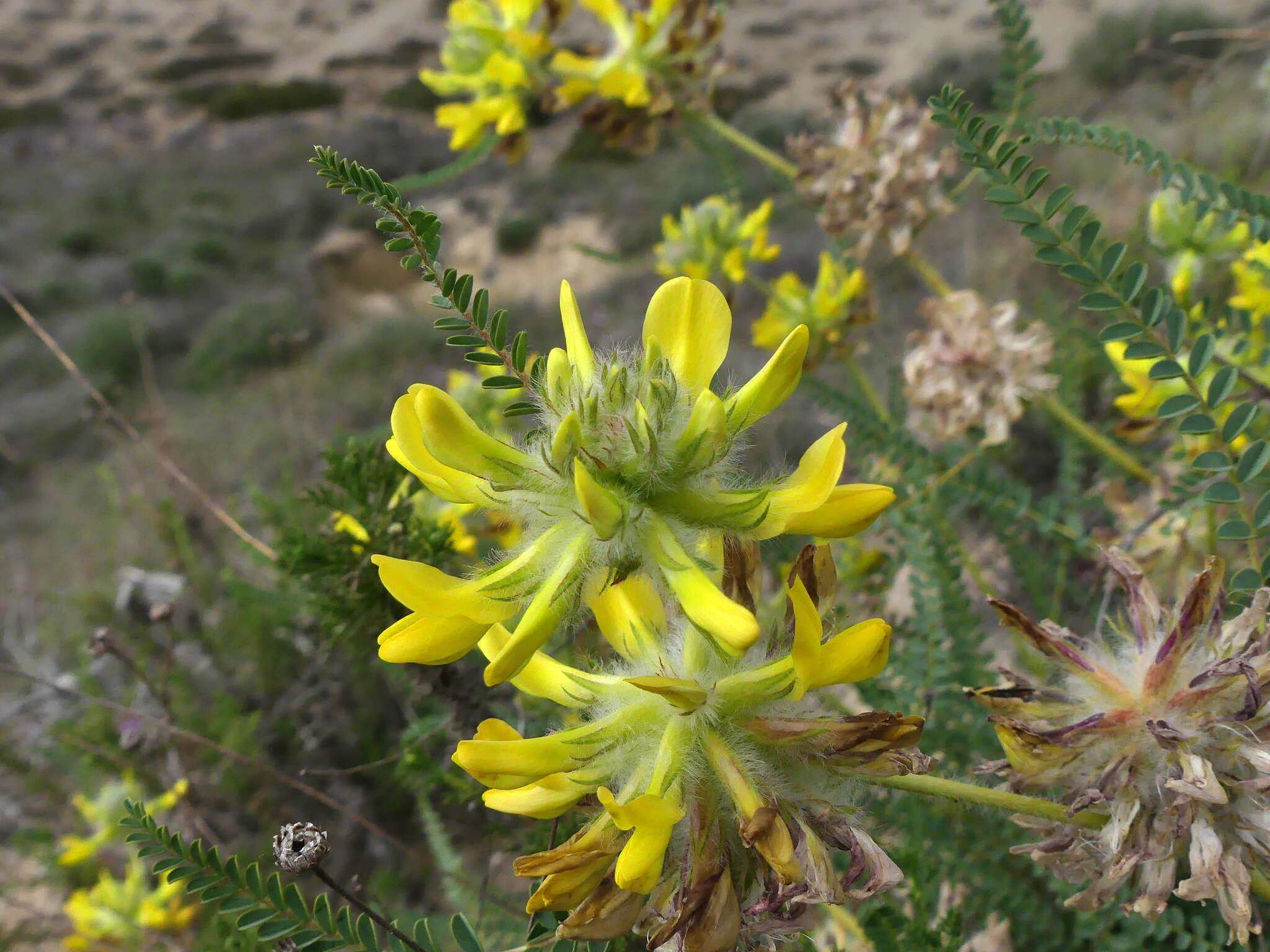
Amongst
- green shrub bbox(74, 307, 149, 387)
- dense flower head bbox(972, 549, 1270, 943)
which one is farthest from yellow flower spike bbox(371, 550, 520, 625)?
green shrub bbox(74, 307, 149, 387)

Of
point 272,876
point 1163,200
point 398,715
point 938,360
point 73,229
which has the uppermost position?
point 1163,200

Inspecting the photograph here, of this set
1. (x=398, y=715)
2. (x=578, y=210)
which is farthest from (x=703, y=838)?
(x=578, y=210)

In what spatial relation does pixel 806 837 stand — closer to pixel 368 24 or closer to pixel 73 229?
pixel 73 229

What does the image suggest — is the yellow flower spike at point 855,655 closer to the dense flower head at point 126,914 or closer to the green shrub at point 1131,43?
the dense flower head at point 126,914

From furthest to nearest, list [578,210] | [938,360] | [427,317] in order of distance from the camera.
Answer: [578,210] < [427,317] < [938,360]

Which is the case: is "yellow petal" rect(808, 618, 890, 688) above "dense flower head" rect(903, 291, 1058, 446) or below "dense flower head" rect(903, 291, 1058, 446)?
above

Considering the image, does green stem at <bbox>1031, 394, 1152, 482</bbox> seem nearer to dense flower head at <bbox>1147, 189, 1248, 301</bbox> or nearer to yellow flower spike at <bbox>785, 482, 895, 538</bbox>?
dense flower head at <bbox>1147, 189, 1248, 301</bbox>

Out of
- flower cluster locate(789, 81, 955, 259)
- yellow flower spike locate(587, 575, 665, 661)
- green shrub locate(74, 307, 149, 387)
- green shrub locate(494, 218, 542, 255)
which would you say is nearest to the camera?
yellow flower spike locate(587, 575, 665, 661)
